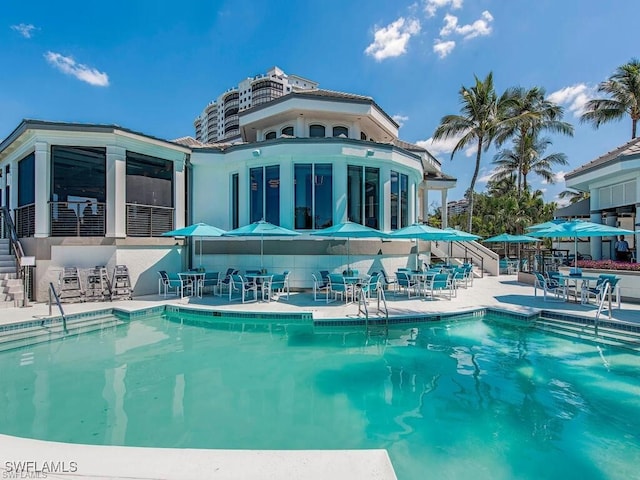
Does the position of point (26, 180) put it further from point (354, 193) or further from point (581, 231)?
point (581, 231)

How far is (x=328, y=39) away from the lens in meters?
18.1

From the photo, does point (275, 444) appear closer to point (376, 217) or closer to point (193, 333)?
point (193, 333)

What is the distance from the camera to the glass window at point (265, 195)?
1434cm

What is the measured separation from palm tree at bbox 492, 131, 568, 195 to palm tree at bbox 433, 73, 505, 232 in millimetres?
11642

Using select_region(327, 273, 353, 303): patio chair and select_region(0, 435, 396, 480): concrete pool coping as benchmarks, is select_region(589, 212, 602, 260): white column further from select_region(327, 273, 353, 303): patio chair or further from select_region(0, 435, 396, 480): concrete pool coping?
select_region(0, 435, 396, 480): concrete pool coping

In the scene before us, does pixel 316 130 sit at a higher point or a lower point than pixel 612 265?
higher

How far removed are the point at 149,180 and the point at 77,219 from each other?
120 inches

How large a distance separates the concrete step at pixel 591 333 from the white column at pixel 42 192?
16.7 m

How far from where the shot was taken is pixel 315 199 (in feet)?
46.2

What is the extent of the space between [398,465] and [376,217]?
11668 millimetres

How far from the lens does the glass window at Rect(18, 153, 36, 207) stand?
13.2 meters

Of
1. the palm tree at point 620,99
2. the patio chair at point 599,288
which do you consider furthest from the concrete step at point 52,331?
the palm tree at point 620,99

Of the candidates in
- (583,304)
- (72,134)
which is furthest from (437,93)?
(72,134)

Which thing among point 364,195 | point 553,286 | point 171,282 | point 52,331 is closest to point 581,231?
point 553,286
